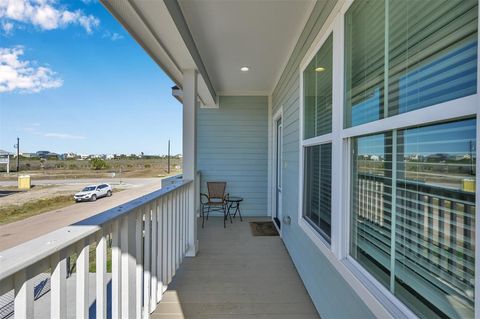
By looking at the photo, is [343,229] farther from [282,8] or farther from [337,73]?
[282,8]

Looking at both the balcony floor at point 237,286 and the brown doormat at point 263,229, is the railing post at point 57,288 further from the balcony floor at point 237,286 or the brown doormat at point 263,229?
the brown doormat at point 263,229

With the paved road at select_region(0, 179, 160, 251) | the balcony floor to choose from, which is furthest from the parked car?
the balcony floor

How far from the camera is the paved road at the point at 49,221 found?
2.96ft

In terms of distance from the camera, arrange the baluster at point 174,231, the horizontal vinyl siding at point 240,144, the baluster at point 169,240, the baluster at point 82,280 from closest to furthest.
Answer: the baluster at point 82,280
the baluster at point 169,240
the baluster at point 174,231
the horizontal vinyl siding at point 240,144

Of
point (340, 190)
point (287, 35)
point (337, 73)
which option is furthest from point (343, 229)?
point (287, 35)

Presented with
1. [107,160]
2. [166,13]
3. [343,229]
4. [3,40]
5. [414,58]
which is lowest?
[343,229]

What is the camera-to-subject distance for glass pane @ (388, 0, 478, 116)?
0.81 meters

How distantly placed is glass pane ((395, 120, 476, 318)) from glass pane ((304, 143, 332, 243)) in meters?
0.92

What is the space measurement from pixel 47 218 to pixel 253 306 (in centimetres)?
181

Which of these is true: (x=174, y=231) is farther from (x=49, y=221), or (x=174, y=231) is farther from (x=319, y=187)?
(x=49, y=221)

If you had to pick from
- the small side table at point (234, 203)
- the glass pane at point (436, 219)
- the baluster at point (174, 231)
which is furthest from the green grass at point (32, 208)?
the small side table at point (234, 203)

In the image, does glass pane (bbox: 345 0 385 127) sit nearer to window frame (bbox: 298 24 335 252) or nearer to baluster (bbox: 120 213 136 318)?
window frame (bbox: 298 24 335 252)

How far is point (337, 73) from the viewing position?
5.86ft

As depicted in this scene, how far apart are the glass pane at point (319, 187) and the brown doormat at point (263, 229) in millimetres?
1833
